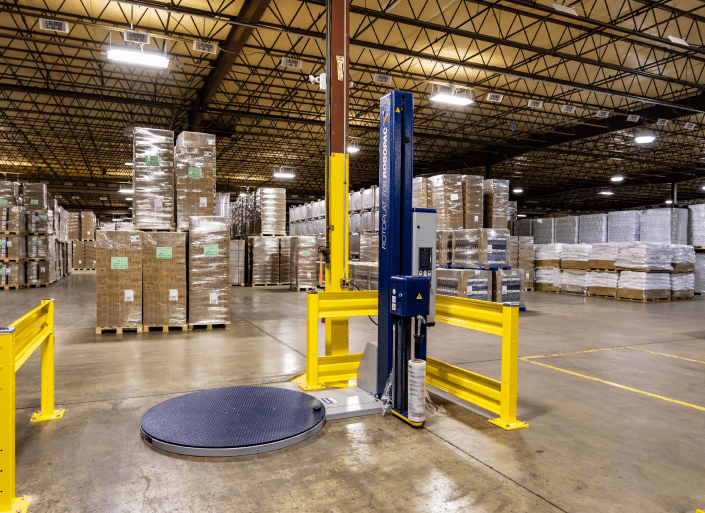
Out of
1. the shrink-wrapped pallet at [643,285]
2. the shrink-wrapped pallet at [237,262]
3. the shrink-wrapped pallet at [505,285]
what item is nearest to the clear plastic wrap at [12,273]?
the shrink-wrapped pallet at [237,262]

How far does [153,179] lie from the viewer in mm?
7625

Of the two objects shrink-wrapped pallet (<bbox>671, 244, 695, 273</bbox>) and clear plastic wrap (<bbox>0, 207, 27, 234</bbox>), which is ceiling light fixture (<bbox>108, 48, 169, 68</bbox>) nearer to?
clear plastic wrap (<bbox>0, 207, 27, 234</bbox>)

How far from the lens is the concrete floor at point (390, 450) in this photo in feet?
8.05

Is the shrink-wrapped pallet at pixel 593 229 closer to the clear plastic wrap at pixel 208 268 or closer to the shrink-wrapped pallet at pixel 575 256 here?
the shrink-wrapped pallet at pixel 575 256

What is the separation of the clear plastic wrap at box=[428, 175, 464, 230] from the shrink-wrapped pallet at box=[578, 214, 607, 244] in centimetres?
933

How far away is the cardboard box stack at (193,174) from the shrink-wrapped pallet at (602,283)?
1153 centimetres

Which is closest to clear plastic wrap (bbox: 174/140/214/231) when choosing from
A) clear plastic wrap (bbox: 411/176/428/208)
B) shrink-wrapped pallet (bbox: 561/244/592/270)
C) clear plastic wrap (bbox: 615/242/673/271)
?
clear plastic wrap (bbox: 411/176/428/208)

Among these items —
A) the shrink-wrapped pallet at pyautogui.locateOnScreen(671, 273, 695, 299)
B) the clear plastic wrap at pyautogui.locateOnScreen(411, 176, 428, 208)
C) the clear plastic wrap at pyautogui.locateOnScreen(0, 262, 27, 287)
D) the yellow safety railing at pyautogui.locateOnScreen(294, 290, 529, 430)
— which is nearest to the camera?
the yellow safety railing at pyautogui.locateOnScreen(294, 290, 529, 430)

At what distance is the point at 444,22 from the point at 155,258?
8.97 meters

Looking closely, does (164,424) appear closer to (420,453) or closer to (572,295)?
(420,453)

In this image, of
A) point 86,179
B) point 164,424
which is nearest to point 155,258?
point 164,424

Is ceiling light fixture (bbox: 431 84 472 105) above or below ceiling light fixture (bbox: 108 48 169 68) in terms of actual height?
above

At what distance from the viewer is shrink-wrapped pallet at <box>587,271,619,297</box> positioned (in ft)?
44.7

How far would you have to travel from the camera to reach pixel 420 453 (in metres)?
3.00
